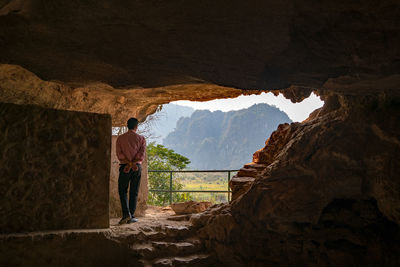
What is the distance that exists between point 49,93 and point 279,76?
3.00 meters

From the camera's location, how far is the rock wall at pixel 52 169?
10.9ft

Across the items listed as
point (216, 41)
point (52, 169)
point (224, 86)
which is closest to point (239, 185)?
point (224, 86)

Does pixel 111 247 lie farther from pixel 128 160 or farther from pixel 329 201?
pixel 329 201

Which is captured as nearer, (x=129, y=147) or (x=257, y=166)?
(x=129, y=147)

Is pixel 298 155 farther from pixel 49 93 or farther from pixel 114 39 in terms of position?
pixel 49 93

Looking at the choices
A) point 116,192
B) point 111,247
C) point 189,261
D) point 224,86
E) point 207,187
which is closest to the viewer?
point 224,86

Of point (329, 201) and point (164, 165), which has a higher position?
point (164, 165)

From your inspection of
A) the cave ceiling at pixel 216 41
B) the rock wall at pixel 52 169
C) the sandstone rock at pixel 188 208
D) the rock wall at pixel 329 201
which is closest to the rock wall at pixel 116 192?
the sandstone rock at pixel 188 208

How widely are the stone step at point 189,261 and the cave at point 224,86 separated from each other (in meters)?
0.02

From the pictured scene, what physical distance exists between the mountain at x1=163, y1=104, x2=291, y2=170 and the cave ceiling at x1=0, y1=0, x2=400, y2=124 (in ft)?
127

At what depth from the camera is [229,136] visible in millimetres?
46469

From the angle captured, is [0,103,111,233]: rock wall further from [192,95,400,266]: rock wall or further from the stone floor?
[192,95,400,266]: rock wall

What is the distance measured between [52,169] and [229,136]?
43.4 m

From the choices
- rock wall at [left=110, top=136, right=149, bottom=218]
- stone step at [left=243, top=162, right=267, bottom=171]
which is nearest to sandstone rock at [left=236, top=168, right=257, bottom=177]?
stone step at [left=243, top=162, right=267, bottom=171]
